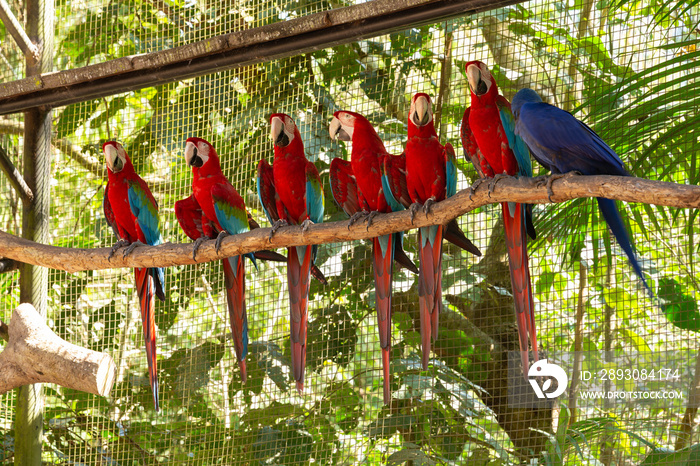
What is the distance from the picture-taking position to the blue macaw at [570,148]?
172cm

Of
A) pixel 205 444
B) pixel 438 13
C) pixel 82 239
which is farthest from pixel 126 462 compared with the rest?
pixel 438 13

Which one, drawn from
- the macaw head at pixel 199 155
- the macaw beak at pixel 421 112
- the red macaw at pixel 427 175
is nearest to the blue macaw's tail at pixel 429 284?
the red macaw at pixel 427 175

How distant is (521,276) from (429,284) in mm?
271

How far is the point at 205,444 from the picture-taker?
10.8 feet

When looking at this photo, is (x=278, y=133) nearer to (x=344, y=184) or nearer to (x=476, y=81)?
(x=344, y=184)

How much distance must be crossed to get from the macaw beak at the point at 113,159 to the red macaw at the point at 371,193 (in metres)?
0.79

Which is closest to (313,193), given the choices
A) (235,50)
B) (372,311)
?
(235,50)

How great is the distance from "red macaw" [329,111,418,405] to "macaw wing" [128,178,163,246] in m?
0.69

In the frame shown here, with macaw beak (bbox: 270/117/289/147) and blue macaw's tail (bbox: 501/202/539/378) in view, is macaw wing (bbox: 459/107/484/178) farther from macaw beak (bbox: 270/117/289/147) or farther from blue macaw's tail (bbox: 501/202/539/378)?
macaw beak (bbox: 270/117/289/147)

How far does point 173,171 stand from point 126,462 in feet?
5.40

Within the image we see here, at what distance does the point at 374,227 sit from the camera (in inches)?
77.7

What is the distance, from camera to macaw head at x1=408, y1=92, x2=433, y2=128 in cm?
198

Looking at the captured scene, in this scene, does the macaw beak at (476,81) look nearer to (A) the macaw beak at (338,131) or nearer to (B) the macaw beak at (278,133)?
(A) the macaw beak at (338,131)

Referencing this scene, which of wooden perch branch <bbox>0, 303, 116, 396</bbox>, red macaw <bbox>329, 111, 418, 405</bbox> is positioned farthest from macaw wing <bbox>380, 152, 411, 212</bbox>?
wooden perch branch <bbox>0, 303, 116, 396</bbox>
